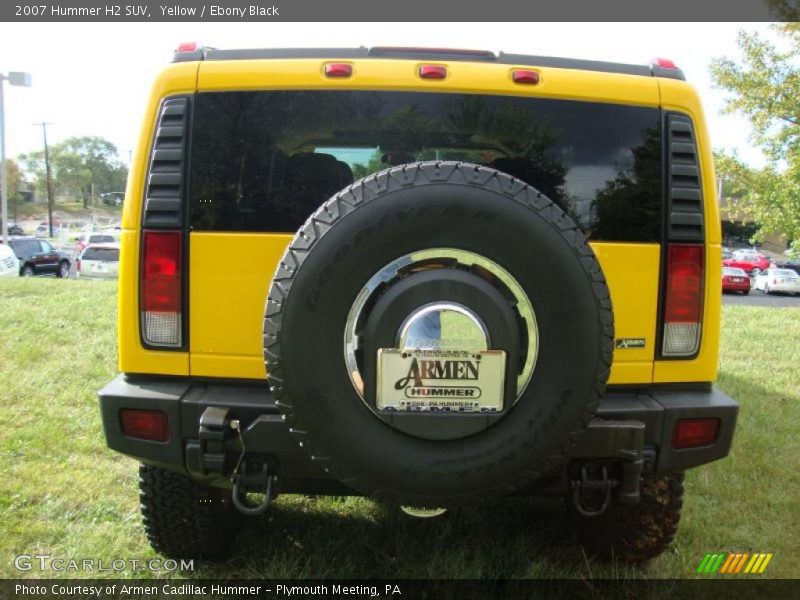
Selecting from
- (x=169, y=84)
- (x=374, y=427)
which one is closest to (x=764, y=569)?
(x=374, y=427)

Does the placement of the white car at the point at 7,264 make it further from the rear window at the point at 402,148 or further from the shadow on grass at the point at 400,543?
the rear window at the point at 402,148

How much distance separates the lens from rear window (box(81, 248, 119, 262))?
19672 millimetres

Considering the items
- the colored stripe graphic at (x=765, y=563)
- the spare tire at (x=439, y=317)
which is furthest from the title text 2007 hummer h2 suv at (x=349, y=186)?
the colored stripe graphic at (x=765, y=563)

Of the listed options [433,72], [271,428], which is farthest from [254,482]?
[433,72]

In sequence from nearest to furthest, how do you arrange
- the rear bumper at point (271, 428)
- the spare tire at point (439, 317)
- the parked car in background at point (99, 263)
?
the spare tire at point (439, 317), the rear bumper at point (271, 428), the parked car in background at point (99, 263)

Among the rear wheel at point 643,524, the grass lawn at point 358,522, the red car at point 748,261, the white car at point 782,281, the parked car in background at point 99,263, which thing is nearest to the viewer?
the rear wheel at point 643,524

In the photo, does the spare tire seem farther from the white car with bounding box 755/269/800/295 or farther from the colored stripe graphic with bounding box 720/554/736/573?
the white car with bounding box 755/269/800/295

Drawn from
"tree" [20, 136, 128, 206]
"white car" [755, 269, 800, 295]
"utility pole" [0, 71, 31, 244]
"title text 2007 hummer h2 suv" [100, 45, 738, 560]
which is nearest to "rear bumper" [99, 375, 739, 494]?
"title text 2007 hummer h2 suv" [100, 45, 738, 560]

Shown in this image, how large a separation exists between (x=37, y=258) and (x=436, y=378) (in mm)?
22852

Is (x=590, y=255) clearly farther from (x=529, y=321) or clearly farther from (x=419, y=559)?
(x=419, y=559)

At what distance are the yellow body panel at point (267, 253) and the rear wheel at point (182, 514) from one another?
549mm

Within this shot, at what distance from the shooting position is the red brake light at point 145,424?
2.24 m

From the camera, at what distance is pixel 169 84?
7.44 feet

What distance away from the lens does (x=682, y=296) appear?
235 cm
